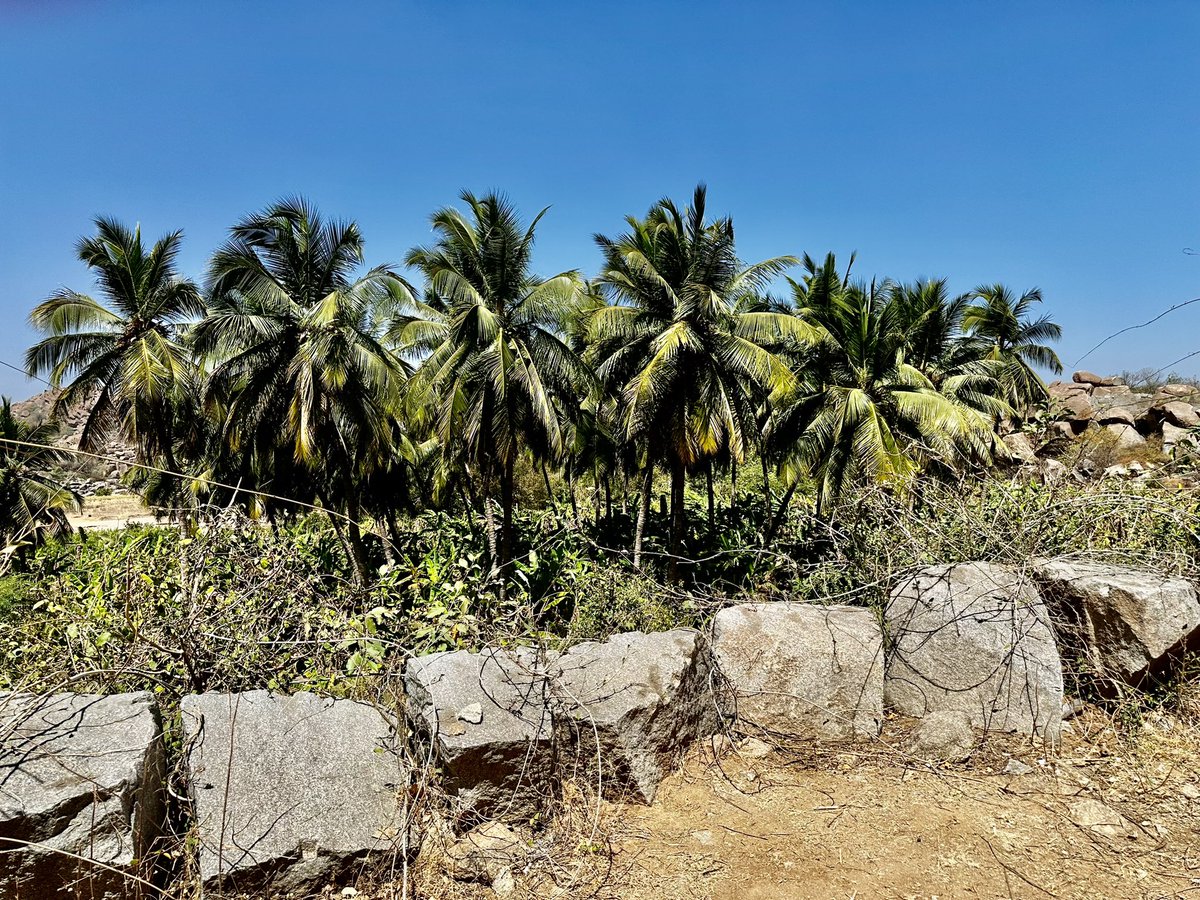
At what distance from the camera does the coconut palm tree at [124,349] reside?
60.9 ft

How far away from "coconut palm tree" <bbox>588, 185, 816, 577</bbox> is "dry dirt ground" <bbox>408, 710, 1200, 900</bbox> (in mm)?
11580

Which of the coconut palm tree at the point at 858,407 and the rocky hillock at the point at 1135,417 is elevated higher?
the rocky hillock at the point at 1135,417

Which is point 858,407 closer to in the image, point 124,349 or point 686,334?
point 686,334

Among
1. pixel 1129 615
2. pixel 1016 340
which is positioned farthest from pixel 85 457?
pixel 1016 340

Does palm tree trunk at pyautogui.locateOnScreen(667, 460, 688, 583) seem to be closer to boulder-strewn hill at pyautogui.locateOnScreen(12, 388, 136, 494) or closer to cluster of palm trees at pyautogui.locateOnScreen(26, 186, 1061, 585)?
cluster of palm trees at pyautogui.locateOnScreen(26, 186, 1061, 585)

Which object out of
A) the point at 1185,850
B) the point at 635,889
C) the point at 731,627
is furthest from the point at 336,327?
the point at 1185,850

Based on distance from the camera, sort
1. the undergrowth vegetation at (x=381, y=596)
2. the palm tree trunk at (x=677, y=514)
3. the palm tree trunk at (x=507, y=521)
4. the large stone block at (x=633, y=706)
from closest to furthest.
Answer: the large stone block at (x=633, y=706), the undergrowth vegetation at (x=381, y=596), the palm tree trunk at (x=677, y=514), the palm tree trunk at (x=507, y=521)

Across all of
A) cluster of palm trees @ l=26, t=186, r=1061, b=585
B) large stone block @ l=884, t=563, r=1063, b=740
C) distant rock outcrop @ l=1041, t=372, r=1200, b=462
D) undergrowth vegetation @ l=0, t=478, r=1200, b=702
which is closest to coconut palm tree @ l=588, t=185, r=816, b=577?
cluster of palm trees @ l=26, t=186, r=1061, b=585

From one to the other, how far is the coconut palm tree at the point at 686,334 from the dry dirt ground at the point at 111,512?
4025cm

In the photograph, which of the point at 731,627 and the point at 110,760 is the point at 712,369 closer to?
the point at 731,627

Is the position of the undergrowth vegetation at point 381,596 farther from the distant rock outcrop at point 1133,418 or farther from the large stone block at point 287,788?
the distant rock outcrop at point 1133,418

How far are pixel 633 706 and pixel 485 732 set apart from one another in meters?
0.76

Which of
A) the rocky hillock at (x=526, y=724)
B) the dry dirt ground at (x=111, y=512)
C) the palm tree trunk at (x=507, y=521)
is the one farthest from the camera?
the dry dirt ground at (x=111, y=512)

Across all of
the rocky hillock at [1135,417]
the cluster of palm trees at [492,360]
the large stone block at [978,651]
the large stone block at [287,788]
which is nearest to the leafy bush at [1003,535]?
the large stone block at [978,651]
